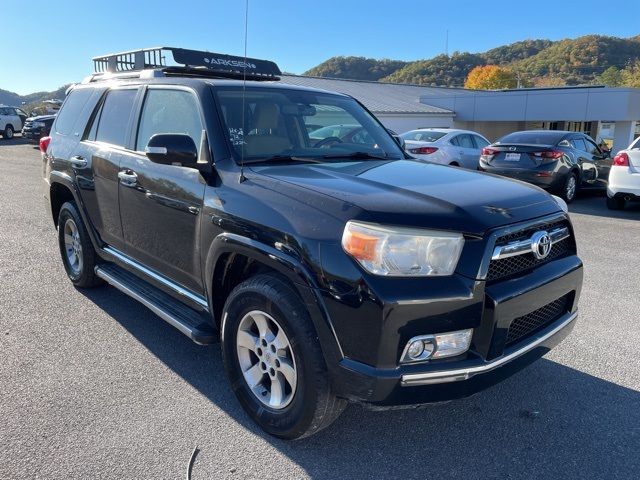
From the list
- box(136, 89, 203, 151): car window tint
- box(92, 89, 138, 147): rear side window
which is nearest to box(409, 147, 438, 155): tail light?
box(92, 89, 138, 147): rear side window

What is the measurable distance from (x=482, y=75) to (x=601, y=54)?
55.3 feet

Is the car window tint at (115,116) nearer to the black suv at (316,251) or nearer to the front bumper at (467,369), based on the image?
the black suv at (316,251)

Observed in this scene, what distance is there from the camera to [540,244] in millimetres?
2777

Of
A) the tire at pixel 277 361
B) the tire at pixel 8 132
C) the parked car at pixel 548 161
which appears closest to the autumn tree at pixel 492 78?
the tire at pixel 8 132

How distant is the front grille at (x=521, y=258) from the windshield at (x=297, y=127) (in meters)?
1.39

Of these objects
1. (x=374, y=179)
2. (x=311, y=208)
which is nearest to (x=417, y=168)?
(x=374, y=179)

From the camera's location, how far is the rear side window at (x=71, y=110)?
16.2ft

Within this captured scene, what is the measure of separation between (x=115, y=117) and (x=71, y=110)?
1093 millimetres

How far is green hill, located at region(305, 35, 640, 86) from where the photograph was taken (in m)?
74.2

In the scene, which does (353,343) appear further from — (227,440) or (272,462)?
(227,440)

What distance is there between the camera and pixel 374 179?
9.89 ft

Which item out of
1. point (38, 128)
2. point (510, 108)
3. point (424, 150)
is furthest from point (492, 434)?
point (510, 108)

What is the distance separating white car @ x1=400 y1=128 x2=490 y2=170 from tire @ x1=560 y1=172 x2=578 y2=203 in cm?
276

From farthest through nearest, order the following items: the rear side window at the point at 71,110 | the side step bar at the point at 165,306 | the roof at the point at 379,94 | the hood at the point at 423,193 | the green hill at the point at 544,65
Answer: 1. the green hill at the point at 544,65
2. the roof at the point at 379,94
3. the rear side window at the point at 71,110
4. the side step bar at the point at 165,306
5. the hood at the point at 423,193
